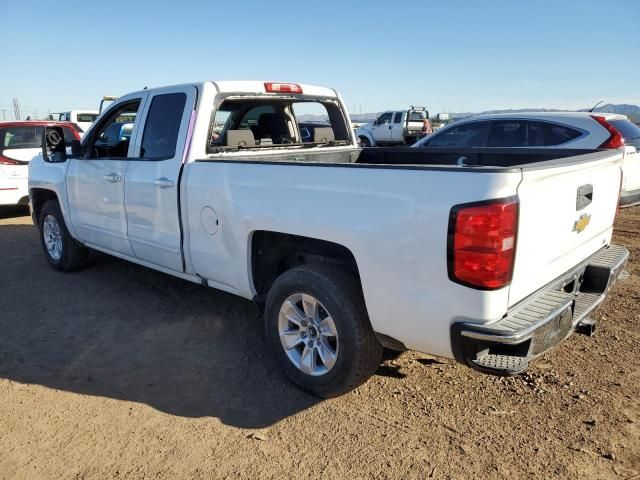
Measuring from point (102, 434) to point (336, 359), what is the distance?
140 cm

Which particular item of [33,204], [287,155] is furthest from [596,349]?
[33,204]

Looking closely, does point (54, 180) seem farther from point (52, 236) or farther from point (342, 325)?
point (342, 325)

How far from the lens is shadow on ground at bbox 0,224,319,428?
327cm

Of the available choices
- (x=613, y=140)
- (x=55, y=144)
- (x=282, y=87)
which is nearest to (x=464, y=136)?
(x=613, y=140)

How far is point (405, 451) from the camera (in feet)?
8.84

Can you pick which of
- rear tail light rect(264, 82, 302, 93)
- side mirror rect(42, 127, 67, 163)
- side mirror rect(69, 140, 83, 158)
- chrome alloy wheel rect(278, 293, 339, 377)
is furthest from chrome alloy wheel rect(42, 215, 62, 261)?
chrome alloy wheel rect(278, 293, 339, 377)

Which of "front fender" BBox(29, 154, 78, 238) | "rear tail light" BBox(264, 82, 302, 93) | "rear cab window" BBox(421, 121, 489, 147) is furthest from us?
"rear cab window" BBox(421, 121, 489, 147)

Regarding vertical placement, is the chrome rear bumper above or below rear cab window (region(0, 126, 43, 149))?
below

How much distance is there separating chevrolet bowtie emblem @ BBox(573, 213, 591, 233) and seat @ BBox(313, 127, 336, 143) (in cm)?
267

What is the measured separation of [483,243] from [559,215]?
0.65 metres

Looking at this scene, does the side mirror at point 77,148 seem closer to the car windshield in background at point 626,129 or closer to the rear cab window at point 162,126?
the rear cab window at point 162,126

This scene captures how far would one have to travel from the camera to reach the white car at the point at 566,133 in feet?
21.2

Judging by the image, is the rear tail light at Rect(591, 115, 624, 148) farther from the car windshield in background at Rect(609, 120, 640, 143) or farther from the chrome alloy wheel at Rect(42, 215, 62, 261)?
the chrome alloy wheel at Rect(42, 215, 62, 261)

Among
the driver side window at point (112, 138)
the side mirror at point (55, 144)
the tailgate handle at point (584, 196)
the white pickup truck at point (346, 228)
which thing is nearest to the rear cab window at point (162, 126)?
the white pickup truck at point (346, 228)
